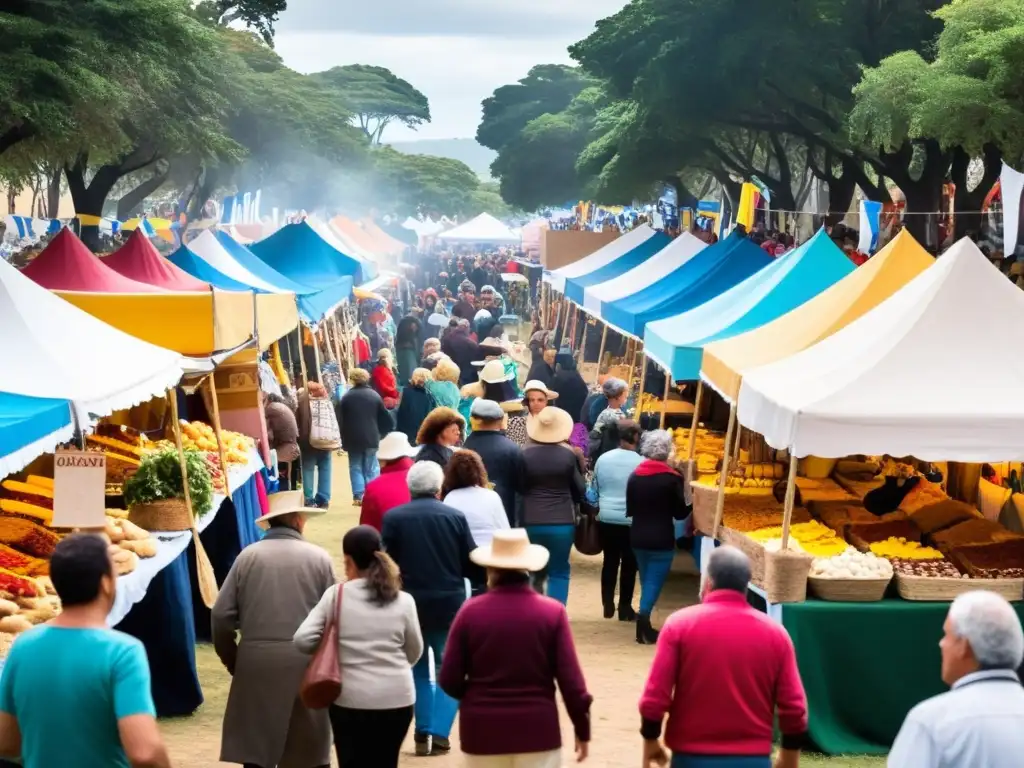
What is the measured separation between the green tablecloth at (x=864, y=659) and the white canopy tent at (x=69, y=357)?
12.8ft

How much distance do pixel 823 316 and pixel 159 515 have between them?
4.74 metres

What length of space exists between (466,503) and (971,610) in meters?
4.57

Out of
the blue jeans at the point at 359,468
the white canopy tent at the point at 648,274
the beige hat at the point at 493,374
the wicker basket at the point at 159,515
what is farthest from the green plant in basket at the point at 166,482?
the white canopy tent at the point at 648,274

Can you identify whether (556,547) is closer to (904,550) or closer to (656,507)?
(656,507)

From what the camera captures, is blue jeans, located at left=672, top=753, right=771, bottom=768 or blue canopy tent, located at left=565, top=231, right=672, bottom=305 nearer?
blue jeans, located at left=672, top=753, right=771, bottom=768

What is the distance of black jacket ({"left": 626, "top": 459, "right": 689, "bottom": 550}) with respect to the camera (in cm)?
1125

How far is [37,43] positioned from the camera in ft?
79.2

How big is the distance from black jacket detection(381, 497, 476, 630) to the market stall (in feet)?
6.26

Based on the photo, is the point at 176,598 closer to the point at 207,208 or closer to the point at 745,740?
the point at 745,740

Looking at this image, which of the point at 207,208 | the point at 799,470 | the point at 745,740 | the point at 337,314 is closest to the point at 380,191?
the point at 207,208

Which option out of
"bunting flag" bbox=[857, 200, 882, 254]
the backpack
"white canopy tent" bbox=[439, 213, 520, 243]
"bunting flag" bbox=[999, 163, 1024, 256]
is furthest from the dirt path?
"white canopy tent" bbox=[439, 213, 520, 243]

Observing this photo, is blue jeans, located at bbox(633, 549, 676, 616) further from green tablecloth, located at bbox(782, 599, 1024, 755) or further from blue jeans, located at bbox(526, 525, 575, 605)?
green tablecloth, located at bbox(782, 599, 1024, 755)

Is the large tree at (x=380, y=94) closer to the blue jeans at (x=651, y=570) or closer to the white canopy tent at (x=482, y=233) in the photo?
the white canopy tent at (x=482, y=233)

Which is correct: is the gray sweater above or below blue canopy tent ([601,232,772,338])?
below
